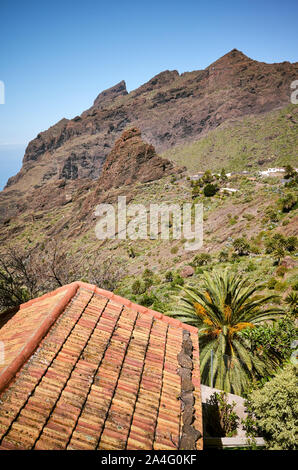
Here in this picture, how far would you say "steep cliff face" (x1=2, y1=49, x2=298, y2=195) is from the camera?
110812 mm

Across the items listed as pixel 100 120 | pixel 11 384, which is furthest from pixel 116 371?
pixel 100 120

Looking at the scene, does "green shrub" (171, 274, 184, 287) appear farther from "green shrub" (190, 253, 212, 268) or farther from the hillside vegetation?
the hillside vegetation

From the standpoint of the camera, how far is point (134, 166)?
168 ft

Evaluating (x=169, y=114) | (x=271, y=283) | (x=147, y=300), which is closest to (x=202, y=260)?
(x=147, y=300)

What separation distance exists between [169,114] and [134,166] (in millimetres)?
105780

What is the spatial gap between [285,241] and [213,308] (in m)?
11.7

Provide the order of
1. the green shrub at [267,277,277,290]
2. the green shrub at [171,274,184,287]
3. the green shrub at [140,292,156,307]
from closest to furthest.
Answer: the green shrub at [267,277,277,290] < the green shrub at [140,292,156,307] < the green shrub at [171,274,184,287]

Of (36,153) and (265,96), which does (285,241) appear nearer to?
(265,96)

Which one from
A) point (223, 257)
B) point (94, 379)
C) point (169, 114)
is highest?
point (169, 114)

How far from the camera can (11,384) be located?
12.9ft

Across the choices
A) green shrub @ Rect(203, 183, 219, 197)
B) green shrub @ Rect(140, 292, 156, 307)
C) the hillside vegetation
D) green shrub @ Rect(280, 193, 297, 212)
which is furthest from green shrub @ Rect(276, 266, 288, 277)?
the hillside vegetation

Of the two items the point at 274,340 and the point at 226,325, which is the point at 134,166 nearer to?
the point at 226,325

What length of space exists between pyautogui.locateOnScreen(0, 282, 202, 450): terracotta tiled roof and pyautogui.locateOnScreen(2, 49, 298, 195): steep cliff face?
121829 millimetres

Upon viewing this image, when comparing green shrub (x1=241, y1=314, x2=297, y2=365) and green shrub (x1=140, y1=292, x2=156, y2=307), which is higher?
green shrub (x1=241, y1=314, x2=297, y2=365)
